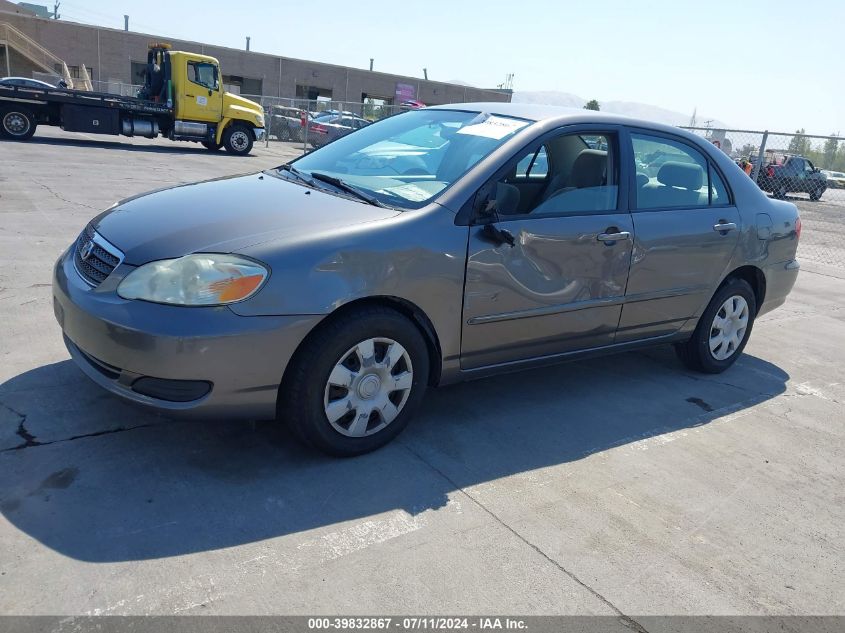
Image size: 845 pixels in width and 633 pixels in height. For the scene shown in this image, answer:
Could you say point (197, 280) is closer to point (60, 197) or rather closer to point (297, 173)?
point (297, 173)

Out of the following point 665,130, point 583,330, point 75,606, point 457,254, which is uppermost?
point 665,130

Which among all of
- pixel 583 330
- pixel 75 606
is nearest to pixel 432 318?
pixel 583 330

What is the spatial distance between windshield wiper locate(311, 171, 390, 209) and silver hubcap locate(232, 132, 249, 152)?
18.3 m

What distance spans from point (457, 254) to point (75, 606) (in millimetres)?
2173

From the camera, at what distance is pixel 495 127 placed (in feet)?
13.3

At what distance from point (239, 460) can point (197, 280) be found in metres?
0.89

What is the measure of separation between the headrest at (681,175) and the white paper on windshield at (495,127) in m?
1.16

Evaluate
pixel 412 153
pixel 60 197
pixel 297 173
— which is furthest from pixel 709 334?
pixel 60 197

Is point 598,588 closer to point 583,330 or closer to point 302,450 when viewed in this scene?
point 302,450

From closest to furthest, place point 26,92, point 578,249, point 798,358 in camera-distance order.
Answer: point 578,249, point 798,358, point 26,92

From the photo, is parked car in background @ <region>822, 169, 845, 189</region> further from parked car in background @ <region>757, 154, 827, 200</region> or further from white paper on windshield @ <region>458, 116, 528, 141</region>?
white paper on windshield @ <region>458, 116, 528, 141</region>

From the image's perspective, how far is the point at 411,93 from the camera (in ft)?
188

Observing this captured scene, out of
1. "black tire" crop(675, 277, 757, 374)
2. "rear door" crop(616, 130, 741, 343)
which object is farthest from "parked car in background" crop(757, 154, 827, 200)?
"rear door" crop(616, 130, 741, 343)

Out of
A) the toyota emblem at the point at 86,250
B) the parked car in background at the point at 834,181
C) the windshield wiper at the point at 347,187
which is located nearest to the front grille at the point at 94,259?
the toyota emblem at the point at 86,250
